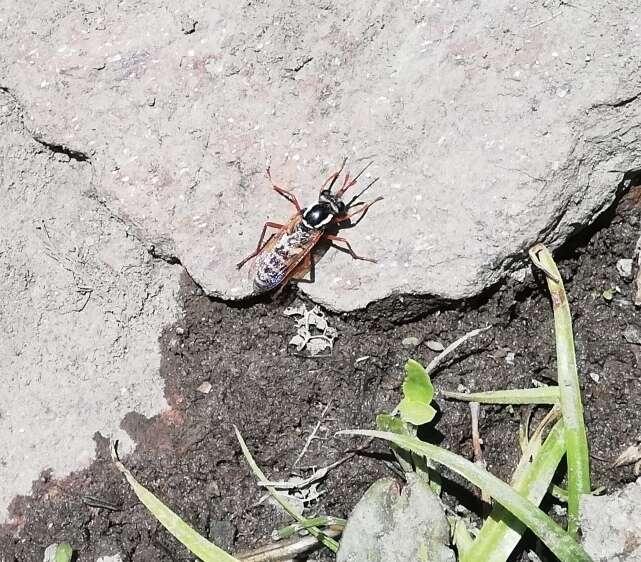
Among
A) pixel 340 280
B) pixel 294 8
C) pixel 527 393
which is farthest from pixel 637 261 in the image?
pixel 294 8

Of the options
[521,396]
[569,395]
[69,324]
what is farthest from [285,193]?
[569,395]

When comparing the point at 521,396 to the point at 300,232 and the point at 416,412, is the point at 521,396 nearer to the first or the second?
the point at 416,412

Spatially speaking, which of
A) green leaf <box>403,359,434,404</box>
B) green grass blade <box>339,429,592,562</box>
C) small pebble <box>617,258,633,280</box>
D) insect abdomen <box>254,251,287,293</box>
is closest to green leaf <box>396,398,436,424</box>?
green leaf <box>403,359,434,404</box>

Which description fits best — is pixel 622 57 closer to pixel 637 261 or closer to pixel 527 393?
pixel 637 261

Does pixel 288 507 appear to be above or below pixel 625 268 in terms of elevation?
below

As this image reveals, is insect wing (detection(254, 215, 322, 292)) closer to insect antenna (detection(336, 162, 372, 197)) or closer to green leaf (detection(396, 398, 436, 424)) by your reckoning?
insect antenna (detection(336, 162, 372, 197))
